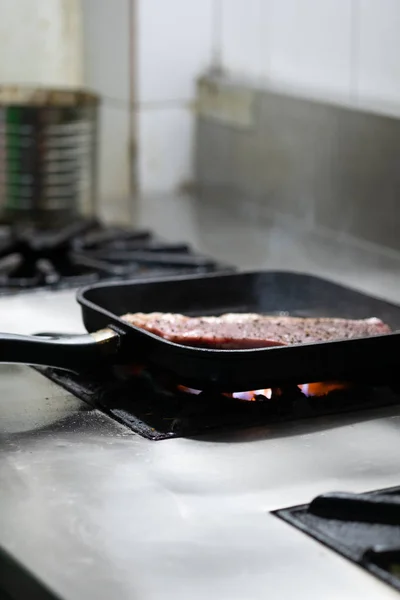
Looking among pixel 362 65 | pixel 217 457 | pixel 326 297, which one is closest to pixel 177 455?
pixel 217 457

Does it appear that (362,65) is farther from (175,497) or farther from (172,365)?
(175,497)

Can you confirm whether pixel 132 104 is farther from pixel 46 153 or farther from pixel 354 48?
pixel 354 48

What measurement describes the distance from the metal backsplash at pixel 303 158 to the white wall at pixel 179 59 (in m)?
0.05

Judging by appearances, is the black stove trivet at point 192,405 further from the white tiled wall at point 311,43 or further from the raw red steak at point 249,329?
the white tiled wall at point 311,43

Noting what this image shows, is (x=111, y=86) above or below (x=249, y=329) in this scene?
above

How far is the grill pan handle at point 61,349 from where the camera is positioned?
919mm

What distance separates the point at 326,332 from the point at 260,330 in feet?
0.19

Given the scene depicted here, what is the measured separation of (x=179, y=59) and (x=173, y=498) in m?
1.46

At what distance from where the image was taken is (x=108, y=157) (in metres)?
2.09

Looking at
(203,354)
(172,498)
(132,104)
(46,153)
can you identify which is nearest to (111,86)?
(132,104)

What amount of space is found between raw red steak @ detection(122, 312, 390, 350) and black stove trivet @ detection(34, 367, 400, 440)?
0.05 m

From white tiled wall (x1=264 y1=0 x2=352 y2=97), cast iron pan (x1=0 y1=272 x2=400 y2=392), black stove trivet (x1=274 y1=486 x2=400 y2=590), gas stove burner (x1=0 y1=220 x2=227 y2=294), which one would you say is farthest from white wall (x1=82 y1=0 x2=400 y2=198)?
black stove trivet (x1=274 y1=486 x2=400 y2=590)

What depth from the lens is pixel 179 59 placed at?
2.10 m

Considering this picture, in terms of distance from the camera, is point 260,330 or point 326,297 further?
point 326,297
